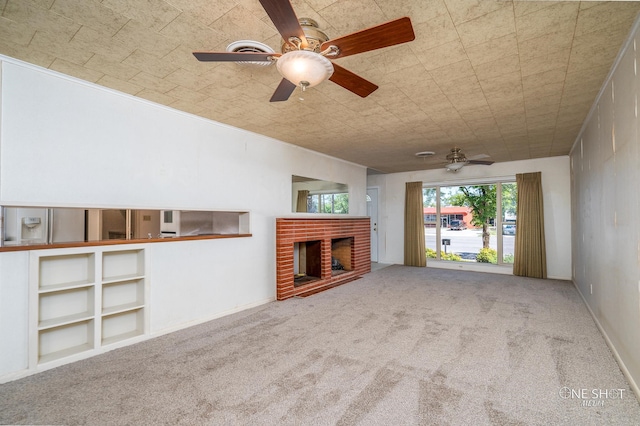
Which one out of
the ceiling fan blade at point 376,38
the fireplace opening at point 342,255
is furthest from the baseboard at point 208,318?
the ceiling fan blade at point 376,38

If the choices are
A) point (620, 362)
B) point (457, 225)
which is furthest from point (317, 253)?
point (620, 362)

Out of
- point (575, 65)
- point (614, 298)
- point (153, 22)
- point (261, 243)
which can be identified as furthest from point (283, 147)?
point (614, 298)

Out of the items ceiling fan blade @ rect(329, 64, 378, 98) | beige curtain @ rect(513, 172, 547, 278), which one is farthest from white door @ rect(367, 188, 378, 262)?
ceiling fan blade @ rect(329, 64, 378, 98)

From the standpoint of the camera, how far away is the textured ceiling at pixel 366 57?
5.84 feet

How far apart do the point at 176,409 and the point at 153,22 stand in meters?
2.48

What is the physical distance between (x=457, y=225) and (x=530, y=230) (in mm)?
1515

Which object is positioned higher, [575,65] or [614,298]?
[575,65]

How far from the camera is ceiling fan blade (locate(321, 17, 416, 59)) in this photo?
144 centimetres

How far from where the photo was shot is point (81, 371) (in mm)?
2402

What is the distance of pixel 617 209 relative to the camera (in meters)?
2.55

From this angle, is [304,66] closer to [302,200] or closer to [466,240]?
[302,200]

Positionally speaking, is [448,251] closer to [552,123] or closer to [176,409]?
[552,123]

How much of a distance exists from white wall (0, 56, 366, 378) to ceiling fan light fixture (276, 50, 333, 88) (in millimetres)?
2143

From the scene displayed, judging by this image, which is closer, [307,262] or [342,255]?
[307,262]
